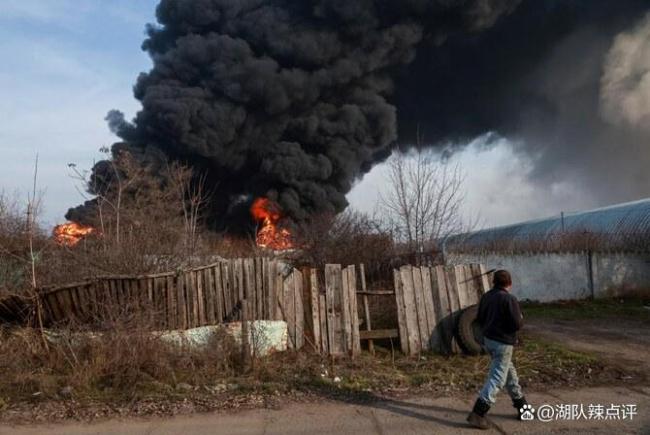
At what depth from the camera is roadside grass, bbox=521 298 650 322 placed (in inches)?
560

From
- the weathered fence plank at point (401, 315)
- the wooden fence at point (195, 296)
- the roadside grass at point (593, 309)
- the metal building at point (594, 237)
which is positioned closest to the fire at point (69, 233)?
the wooden fence at point (195, 296)

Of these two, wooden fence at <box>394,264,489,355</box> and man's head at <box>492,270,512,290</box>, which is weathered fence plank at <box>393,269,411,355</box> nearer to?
wooden fence at <box>394,264,489,355</box>

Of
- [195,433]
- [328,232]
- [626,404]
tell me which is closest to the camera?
[195,433]

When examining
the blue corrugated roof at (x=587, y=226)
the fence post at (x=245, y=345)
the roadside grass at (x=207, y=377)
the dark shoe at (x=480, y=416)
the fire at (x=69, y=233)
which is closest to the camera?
the dark shoe at (x=480, y=416)

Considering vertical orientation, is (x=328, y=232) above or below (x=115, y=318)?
above

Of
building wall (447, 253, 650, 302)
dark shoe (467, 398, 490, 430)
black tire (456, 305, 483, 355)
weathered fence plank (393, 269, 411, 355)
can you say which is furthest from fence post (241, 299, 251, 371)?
building wall (447, 253, 650, 302)

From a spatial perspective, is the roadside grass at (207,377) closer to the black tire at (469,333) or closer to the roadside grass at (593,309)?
the black tire at (469,333)

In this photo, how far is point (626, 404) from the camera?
6492 mm

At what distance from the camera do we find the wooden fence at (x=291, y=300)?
859 centimetres

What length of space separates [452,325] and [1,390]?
5875mm

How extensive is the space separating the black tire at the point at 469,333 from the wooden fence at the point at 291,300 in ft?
0.62

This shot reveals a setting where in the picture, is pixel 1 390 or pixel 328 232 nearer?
pixel 1 390

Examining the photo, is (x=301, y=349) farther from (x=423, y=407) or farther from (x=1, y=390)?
(x=1, y=390)

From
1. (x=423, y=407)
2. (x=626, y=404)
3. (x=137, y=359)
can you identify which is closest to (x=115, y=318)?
(x=137, y=359)
